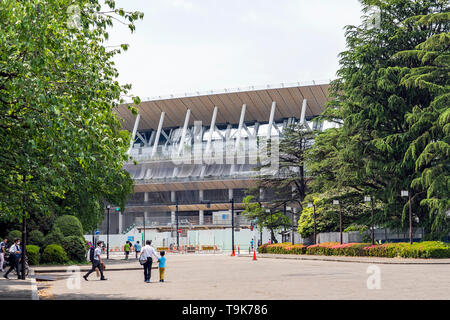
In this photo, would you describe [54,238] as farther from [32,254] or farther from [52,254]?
[32,254]

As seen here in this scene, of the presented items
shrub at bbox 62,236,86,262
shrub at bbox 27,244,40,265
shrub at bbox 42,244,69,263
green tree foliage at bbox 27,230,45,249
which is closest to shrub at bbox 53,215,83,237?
shrub at bbox 62,236,86,262

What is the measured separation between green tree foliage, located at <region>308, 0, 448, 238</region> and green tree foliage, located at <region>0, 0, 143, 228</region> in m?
27.5

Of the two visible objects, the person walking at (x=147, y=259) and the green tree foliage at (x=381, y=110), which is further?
the green tree foliage at (x=381, y=110)

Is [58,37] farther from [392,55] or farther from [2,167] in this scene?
[392,55]

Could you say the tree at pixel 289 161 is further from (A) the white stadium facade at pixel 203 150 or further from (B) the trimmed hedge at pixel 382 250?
(A) the white stadium facade at pixel 203 150

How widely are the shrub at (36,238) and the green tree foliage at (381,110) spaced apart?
20414 mm

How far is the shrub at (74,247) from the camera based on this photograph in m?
38.4

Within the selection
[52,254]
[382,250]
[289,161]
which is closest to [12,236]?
[52,254]

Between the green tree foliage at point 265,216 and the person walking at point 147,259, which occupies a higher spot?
the green tree foliage at point 265,216

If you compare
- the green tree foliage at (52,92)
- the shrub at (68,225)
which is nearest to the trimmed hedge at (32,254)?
the shrub at (68,225)

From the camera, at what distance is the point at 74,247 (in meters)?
38.7

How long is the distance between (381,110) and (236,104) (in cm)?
5741
